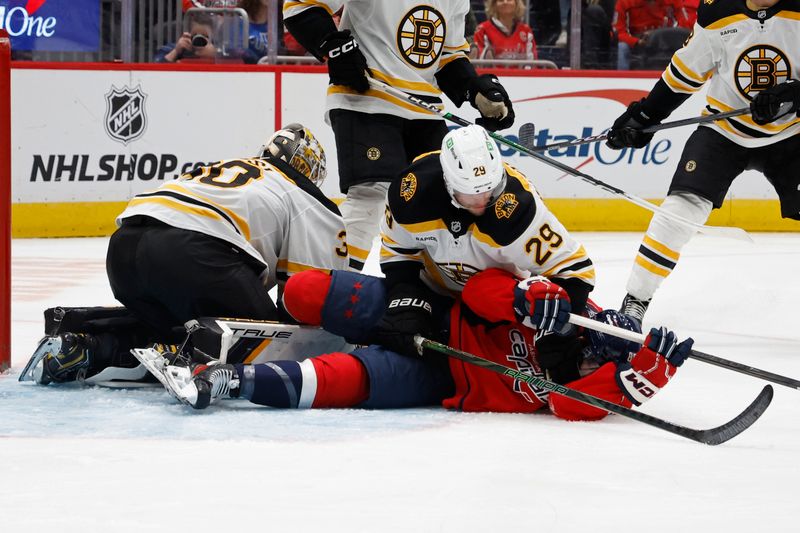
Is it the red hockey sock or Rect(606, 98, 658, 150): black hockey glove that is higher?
Rect(606, 98, 658, 150): black hockey glove

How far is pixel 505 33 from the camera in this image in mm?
6930

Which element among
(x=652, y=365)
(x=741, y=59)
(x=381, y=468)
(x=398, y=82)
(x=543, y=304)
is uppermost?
(x=741, y=59)

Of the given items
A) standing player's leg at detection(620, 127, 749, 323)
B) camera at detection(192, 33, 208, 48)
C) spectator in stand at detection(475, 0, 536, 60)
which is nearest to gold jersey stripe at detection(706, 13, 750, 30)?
standing player's leg at detection(620, 127, 749, 323)

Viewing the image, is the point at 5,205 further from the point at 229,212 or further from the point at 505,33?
the point at 505,33

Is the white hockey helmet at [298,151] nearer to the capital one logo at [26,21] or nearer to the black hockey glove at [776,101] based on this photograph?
the black hockey glove at [776,101]

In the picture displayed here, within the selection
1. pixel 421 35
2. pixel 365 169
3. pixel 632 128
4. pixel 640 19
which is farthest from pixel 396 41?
pixel 640 19

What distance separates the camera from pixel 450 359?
112 inches

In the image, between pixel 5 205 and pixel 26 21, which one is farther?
pixel 26 21

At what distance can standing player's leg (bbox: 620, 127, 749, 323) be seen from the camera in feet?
13.1

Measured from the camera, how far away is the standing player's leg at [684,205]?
4008mm

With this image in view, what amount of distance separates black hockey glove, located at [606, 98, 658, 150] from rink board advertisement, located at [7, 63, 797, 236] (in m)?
2.76

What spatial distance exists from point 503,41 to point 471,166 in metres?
4.42

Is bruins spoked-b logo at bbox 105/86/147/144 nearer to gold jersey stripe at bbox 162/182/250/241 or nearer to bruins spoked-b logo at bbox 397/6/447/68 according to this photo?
bruins spoked-b logo at bbox 397/6/447/68

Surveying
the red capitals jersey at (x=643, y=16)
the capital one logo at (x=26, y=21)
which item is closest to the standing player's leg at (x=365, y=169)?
the capital one logo at (x=26, y=21)
